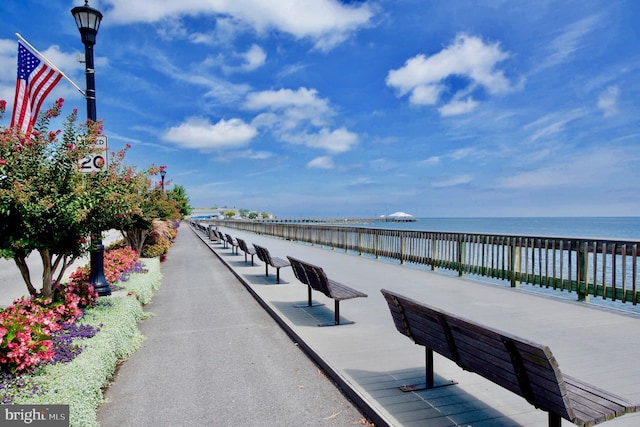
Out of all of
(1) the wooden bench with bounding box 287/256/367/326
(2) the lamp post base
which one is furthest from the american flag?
(1) the wooden bench with bounding box 287/256/367/326

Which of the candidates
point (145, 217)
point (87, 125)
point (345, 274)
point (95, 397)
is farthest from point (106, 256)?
point (95, 397)

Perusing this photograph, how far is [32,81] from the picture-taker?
802 centimetres

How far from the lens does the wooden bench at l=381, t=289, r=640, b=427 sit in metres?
2.79

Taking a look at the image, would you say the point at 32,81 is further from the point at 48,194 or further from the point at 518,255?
the point at 518,255

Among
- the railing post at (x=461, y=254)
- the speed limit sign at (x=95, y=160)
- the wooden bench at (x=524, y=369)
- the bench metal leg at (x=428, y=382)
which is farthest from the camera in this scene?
the railing post at (x=461, y=254)

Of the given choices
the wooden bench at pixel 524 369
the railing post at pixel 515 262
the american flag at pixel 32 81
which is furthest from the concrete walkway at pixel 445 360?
the american flag at pixel 32 81

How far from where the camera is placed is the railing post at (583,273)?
8164 mm

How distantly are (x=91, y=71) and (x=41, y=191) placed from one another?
4245 millimetres

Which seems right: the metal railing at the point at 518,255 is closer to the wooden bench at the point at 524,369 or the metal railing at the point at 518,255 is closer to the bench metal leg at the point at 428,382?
the bench metal leg at the point at 428,382

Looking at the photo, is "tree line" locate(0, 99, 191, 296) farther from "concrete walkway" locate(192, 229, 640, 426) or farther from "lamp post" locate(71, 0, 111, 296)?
"concrete walkway" locate(192, 229, 640, 426)

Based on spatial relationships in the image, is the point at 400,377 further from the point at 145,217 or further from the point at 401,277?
the point at 145,217

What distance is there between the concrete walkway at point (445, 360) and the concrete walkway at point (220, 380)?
0.29m

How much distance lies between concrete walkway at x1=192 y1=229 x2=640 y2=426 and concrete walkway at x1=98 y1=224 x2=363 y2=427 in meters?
0.29

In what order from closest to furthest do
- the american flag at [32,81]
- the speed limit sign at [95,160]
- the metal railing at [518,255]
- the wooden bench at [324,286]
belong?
the speed limit sign at [95,160] → the wooden bench at [324,286] → the metal railing at [518,255] → the american flag at [32,81]
